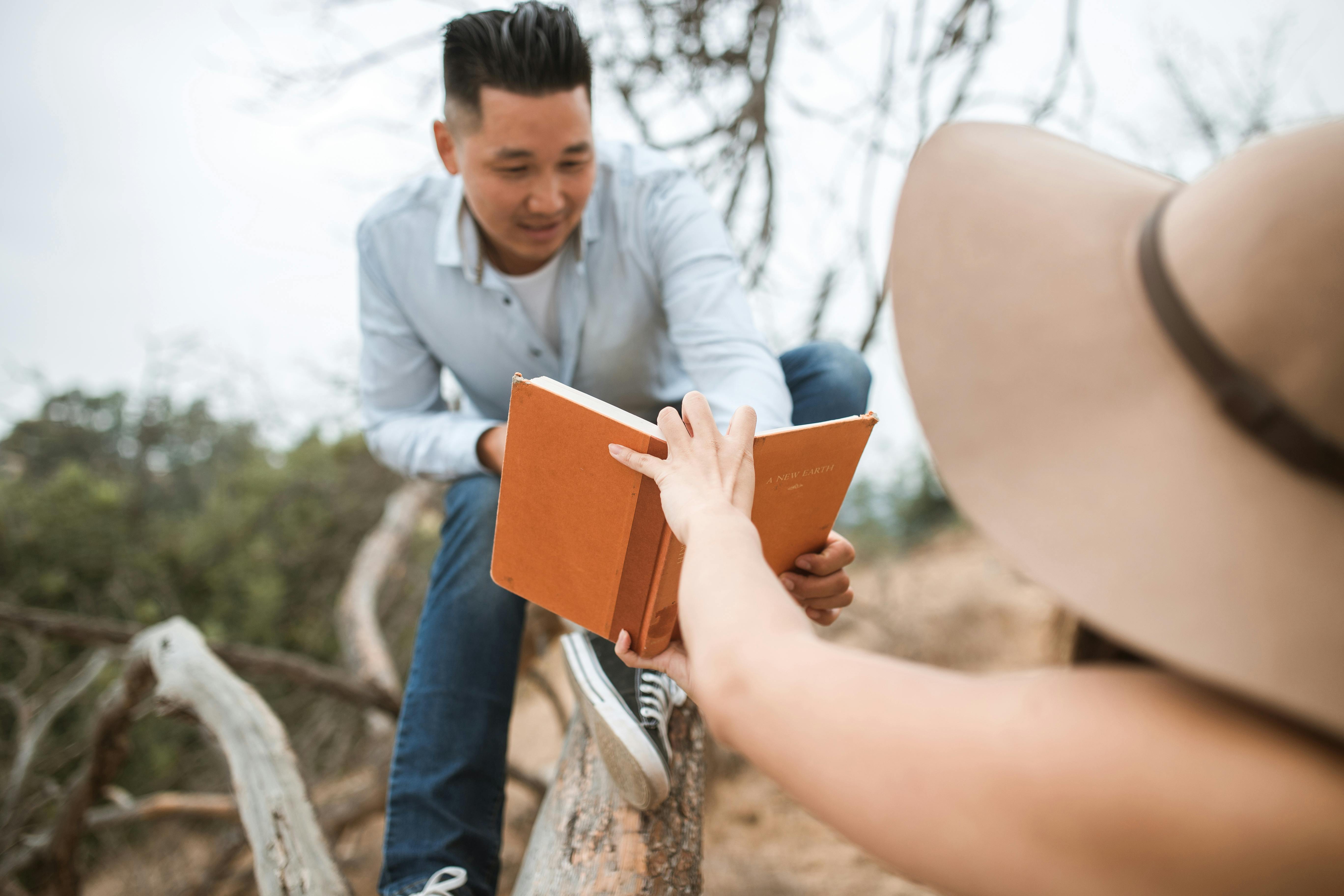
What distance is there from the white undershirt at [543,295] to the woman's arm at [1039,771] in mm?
1366

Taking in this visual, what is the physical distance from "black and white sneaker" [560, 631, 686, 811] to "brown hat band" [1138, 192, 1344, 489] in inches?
37.3

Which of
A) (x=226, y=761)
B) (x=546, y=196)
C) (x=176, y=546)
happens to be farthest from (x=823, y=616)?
(x=176, y=546)

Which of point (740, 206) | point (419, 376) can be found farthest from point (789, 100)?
point (419, 376)

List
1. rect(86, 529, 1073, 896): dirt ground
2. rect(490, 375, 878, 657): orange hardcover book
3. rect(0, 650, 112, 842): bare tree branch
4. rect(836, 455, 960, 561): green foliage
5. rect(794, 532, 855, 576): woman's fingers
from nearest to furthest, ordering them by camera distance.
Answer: rect(490, 375, 878, 657): orange hardcover book → rect(794, 532, 855, 576): woman's fingers → rect(0, 650, 112, 842): bare tree branch → rect(86, 529, 1073, 896): dirt ground → rect(836, 455, 960, 561): green foliage

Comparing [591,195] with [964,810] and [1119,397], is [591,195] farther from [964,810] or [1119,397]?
[964,810]

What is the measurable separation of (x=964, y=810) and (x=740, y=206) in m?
3.01

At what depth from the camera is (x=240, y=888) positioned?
131 inches

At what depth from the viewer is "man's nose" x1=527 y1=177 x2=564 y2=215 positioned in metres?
1.54

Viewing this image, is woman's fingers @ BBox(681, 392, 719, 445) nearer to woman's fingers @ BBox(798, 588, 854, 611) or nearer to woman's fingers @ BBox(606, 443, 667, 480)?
woman's fingers @ BBox(606, 443, 667, 480)

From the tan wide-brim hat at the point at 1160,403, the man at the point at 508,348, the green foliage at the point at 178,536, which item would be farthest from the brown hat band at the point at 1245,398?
the green foliage at the point at 178,536

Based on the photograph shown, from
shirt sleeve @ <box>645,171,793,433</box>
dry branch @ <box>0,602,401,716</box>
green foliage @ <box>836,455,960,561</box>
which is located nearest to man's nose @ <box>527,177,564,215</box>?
shirt sleeve @ <box>645,171,793,433</box>

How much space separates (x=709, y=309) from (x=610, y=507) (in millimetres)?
769

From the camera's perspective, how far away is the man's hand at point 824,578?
1.14 meters

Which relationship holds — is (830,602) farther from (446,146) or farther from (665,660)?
(446,146)
